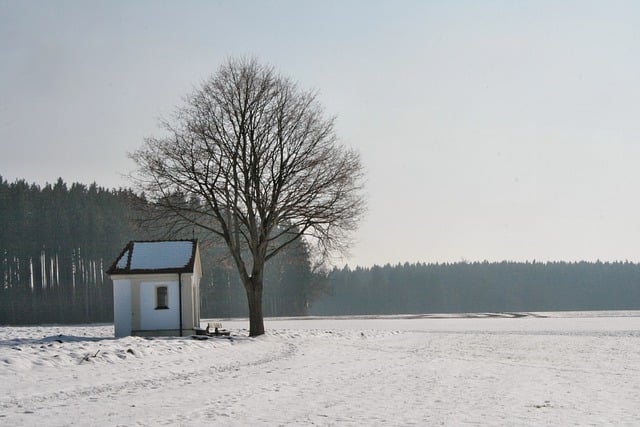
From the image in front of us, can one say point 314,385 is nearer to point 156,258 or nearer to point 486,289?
point 156,258

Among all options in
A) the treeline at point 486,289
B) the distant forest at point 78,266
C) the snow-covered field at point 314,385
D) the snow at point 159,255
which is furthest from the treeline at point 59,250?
the treeline at point 486,289

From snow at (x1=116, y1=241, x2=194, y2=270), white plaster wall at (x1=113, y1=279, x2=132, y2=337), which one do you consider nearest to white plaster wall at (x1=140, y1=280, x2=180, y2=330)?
white plaster wall at (x1=113, y1=279, x2=132, y2=337)

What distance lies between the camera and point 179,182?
36875 mm

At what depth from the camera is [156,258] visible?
39281 mm

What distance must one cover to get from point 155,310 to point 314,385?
22.6 metres

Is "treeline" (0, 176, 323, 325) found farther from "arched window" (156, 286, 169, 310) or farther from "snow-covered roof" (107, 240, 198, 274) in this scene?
"arched window" (156, 286, 169, 310)

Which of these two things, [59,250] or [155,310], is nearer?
[155,310]

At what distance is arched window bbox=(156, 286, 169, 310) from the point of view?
38.5m

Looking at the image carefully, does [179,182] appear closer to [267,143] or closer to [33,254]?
[267,143]

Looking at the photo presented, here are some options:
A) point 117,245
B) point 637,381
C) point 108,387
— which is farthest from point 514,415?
point 117,245

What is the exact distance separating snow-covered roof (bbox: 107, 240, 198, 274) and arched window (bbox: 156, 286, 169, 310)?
109 cm

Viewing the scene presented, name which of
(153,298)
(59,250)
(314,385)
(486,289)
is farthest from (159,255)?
(486,289)

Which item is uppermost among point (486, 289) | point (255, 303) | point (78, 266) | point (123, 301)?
point (78, 266)

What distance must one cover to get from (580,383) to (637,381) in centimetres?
175
